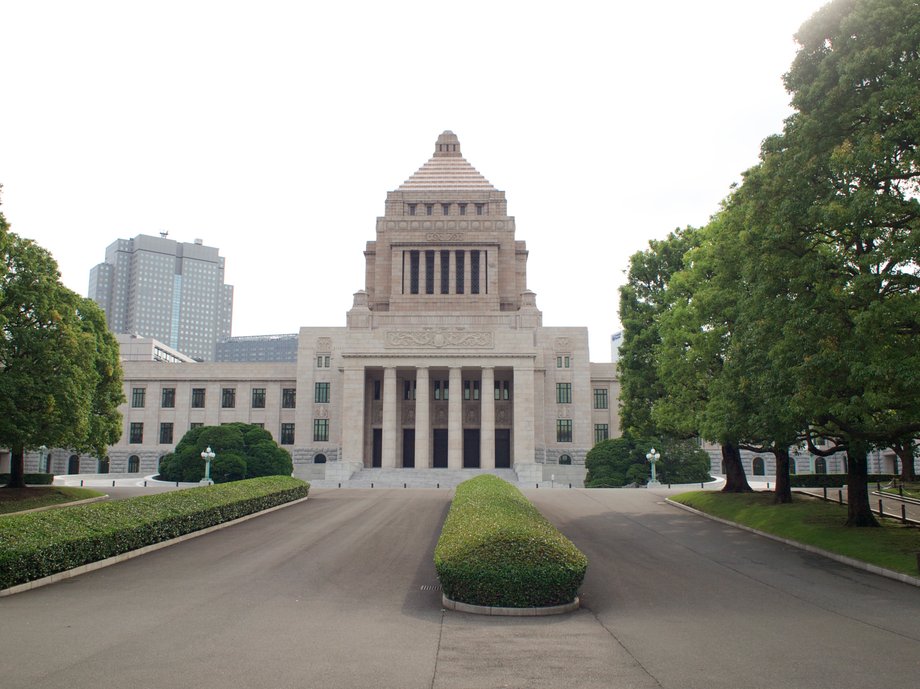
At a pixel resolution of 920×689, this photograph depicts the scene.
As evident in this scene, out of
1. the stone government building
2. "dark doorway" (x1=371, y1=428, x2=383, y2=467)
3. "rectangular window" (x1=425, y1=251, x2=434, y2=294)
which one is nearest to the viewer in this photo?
the stone government building

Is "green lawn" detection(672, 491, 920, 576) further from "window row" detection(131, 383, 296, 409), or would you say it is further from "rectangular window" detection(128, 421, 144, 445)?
"rectangular window" detection(128, 421, 144, 445)

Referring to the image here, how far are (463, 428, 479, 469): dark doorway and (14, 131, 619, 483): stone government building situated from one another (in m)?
0.11

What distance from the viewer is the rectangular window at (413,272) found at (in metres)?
75.2

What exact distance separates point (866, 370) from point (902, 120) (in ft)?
19.8

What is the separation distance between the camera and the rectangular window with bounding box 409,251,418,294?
7519 cm

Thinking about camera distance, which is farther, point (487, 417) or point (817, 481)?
point (487, 417)

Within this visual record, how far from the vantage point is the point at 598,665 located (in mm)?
9164

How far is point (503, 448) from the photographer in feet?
221

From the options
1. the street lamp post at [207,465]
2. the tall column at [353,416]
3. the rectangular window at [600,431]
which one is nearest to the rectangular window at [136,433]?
the street lamp post at [207,465]

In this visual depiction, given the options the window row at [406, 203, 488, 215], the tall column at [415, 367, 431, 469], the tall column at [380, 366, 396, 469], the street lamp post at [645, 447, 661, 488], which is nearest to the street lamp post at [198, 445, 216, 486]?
the tall column at [380, 366, 396, 469]

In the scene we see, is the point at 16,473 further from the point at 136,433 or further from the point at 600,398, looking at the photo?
the point at 600,398

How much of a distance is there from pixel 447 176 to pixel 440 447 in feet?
112

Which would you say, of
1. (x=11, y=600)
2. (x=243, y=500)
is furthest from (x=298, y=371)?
(x=11, y=600)

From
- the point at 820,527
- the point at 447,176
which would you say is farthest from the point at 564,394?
the point at 820,527
